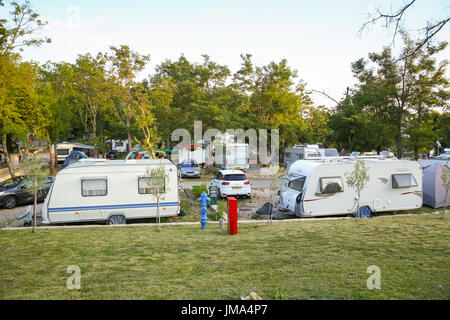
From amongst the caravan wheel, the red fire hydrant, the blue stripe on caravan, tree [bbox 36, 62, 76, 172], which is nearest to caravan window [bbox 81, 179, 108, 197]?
the blue stripe on caravan

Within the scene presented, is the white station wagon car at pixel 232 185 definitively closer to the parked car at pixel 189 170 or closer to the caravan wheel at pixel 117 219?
the caravan wheel at pixel 117 219

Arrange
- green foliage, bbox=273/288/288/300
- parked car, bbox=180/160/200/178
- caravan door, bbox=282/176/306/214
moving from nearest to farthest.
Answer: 1. green foliage, bbox=273/288/288/300
2. caravan door, bbox=282/176/306/214
3. parked car, bbox=180/160/200/178

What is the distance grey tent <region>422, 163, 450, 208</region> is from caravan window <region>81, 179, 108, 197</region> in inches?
536

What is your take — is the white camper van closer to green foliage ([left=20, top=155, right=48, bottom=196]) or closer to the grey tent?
green foliage ([left=20, top=155, right=48, bottom=196])

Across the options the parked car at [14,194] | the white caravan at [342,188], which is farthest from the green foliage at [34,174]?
the white caravan at [342,188]

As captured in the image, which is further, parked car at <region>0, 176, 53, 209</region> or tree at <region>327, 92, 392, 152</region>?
tree at <region>327, 92, 392, 152</region>

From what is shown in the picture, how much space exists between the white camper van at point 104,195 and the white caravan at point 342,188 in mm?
4514

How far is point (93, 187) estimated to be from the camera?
A: 10578 mm

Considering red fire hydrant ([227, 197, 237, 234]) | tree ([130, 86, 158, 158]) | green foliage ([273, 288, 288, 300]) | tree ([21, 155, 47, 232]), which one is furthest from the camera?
tree ([130, 86, 158, 158])

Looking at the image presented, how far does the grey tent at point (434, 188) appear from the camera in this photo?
1365 centimetres

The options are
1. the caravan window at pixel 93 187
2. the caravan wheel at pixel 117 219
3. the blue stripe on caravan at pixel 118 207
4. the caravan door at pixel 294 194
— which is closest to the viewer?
the blue stripe on caravan at pixel 118 207

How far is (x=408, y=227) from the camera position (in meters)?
8.63

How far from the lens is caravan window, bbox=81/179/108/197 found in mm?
10516
